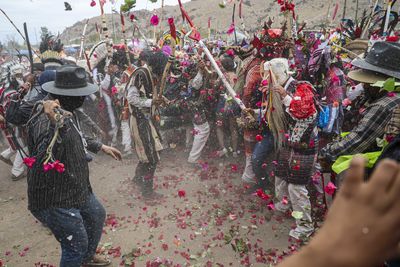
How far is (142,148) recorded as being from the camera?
4992 millimetres

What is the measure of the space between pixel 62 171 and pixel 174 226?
217cm

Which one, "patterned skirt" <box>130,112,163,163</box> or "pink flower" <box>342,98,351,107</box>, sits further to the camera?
"patterned skirt" <box>130,112,163,163</box>

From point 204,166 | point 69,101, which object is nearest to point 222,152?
point 204,166

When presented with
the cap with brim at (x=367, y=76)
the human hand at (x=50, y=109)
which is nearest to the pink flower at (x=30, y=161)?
the human hand at (x=50, y=109)

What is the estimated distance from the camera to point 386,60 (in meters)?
2.80

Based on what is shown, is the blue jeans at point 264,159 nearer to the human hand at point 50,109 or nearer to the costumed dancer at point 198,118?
the costumed dancer at point 198,118

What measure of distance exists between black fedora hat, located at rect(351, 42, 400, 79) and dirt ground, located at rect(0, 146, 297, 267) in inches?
95.9

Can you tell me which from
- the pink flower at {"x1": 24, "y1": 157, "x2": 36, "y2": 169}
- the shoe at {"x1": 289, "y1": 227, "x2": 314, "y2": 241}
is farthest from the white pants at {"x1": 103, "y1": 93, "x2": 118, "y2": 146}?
the shoe at {"x1": 289, "y1": 227, "x2": 314, "y2": 241}

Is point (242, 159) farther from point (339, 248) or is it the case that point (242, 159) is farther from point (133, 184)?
point (339, 248)

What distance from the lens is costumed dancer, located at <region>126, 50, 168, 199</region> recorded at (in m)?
4.71

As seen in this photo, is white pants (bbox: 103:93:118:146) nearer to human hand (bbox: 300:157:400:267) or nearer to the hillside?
human hand (bbox: 300:157:400:267)

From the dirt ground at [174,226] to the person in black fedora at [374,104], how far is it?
174 cm

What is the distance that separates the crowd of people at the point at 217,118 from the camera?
9.13ft

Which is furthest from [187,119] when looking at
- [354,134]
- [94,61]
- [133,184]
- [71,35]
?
[71,35]
